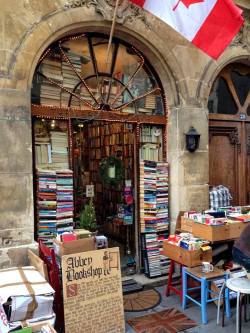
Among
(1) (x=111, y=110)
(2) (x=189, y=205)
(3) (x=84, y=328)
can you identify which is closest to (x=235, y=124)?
(2) (x=189, y=205)

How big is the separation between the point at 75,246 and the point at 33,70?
2.50 m

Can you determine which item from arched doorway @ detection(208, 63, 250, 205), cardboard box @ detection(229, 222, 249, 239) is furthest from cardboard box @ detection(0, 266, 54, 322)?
arched doorway @ detection(208, 63, 250, 205)

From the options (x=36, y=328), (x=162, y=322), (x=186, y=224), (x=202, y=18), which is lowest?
(x=162, y=322)

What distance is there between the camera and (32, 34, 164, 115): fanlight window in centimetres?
516

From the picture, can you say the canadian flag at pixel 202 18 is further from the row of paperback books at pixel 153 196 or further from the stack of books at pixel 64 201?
the stack of books at pixel 64 201

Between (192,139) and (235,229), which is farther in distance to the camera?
(192,139)

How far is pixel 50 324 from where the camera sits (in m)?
3.33

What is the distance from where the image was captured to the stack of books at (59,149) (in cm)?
522

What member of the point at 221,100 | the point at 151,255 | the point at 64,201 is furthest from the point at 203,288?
the point at 221,100

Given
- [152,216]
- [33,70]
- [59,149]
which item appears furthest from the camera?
[152,216]

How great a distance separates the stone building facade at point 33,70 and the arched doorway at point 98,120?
28 cm

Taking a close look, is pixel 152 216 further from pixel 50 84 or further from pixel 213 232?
pixel 50 84

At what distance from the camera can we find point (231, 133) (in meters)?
7.05

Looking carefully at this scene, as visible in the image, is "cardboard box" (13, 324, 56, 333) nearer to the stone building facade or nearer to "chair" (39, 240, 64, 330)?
"chair" (39, 240, 64, 330)
